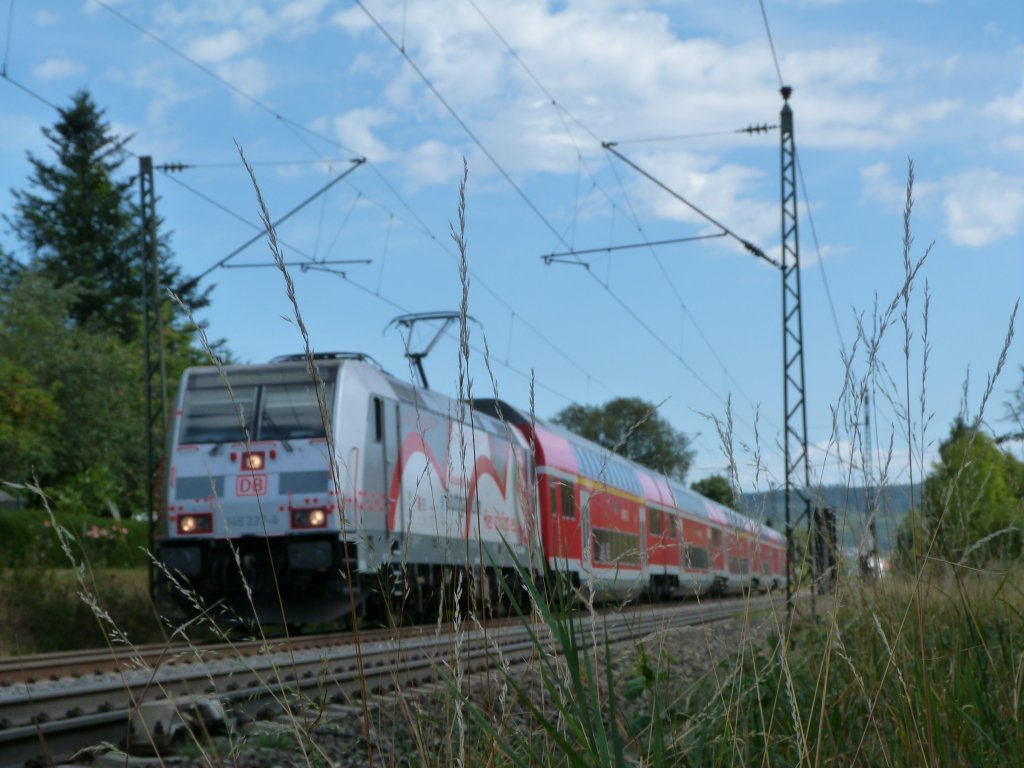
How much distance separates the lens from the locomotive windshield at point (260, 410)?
42.1ft

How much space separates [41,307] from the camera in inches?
1558

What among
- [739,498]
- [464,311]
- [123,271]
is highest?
[123,271]

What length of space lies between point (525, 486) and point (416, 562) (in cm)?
1138

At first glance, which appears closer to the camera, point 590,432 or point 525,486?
point 525,486

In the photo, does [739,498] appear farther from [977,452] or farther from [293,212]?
[293,212]

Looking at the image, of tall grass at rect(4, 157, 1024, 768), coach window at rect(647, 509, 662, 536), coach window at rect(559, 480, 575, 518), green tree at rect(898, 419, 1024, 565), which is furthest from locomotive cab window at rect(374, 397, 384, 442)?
coach window at rect(647, 509, 662, 536)

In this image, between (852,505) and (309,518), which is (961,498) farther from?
(309,518)

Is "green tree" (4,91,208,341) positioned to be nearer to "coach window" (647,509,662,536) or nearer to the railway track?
"coach window" (647,509,662,536)

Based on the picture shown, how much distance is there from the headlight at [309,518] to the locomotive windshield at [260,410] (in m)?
0.78

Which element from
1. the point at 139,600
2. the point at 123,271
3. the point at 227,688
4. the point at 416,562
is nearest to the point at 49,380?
the point at 123,271

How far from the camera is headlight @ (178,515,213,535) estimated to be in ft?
41.9

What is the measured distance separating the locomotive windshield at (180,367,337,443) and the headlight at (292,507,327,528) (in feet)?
2.56

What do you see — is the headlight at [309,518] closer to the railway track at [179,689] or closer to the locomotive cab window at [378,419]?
the locomotive cab window at [378,419]

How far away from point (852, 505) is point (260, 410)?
10408 mm
